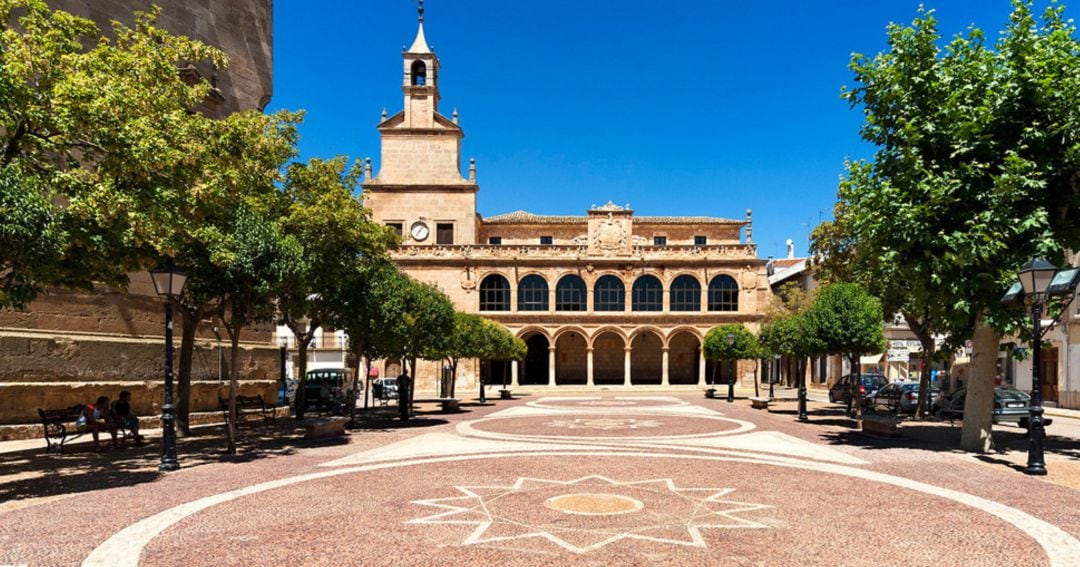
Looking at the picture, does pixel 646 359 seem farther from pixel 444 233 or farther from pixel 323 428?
pixel 323 428

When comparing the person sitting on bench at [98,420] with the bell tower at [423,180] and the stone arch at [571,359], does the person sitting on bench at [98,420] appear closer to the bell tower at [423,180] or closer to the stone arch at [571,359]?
the bell tower at [423,180]

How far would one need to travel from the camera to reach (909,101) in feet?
42.8

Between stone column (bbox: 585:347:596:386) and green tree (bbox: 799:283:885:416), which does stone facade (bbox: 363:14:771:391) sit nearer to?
stone column (bbox: 585:347:596:386)

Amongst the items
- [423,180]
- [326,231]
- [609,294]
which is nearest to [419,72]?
[423,180]

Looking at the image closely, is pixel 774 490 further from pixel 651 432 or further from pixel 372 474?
pixel 651 432

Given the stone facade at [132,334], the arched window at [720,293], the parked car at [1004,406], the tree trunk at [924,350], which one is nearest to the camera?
the stone facade at [132,334]

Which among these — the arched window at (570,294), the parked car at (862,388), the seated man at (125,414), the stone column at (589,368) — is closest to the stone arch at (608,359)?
the stone column at (589,368)

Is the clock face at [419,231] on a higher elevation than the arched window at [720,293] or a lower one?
higher

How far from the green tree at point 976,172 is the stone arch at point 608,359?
1405 inches

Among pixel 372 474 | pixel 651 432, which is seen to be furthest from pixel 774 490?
pixel 651 432

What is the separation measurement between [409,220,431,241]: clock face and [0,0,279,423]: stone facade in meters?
22.6

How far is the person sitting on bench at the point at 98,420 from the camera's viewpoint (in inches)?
510

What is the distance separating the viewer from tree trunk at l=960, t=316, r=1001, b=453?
12.6m

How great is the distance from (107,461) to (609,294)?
36.5 meters
